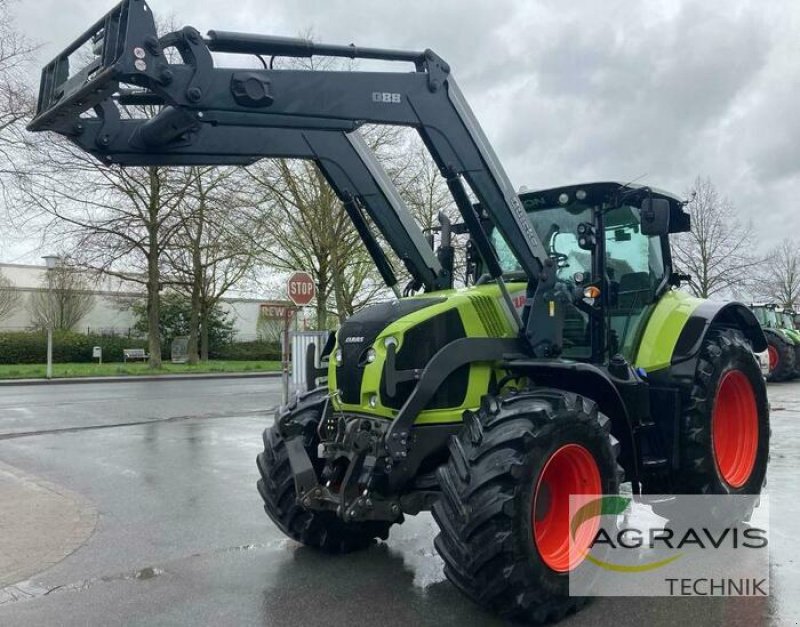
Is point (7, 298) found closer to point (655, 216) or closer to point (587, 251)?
point (587, 251)

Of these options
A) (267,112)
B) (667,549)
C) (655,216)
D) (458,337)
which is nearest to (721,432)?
(667,549)

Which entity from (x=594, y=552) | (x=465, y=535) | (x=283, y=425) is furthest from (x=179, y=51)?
(x=594, y=552)

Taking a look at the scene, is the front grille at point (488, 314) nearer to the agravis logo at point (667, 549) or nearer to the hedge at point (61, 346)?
the agravis logo at point (667, 549)

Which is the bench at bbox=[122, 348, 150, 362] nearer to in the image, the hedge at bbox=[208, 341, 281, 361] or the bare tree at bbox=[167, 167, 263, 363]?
the bare tree at bbox=[167, 167, 263, 363]

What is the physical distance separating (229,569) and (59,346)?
3444cm

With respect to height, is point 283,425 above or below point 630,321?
below

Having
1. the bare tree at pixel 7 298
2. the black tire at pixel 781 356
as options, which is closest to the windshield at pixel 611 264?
the black tire at pixel 781 356

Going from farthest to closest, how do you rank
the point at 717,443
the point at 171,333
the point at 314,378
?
1. the point at 171,333
2. the point at 717,443
3. the point at 314,378

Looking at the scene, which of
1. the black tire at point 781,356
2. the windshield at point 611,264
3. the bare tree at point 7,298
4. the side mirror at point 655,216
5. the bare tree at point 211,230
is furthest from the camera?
the bare tree at point 7,298

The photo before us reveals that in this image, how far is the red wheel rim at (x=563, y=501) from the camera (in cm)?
450

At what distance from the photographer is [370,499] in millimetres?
4469

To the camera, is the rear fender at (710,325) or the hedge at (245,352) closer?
the rear fender at (710,325)

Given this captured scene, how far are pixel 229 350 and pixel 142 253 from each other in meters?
15.6

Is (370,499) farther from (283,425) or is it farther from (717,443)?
(717,443)
